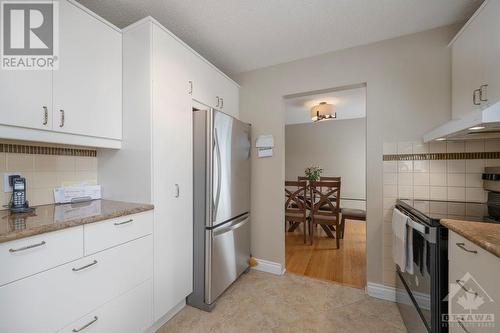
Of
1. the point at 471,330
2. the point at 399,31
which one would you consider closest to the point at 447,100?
the point at 399,31

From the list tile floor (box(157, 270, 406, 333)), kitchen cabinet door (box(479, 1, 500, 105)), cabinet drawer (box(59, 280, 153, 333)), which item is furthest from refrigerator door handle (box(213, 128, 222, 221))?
kitchen cabinet door (box(479, 1, 500, 105))

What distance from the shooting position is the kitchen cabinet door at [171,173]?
1.39 meters

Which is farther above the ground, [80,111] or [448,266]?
[80,111]

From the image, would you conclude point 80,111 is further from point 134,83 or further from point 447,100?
point 447,100

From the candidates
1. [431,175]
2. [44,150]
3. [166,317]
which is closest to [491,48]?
[431,175]

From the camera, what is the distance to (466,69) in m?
1.41

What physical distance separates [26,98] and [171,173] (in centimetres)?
85

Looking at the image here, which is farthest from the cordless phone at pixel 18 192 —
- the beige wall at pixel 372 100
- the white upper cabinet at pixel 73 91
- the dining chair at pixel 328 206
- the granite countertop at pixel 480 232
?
the dining chair at pixel 328 206

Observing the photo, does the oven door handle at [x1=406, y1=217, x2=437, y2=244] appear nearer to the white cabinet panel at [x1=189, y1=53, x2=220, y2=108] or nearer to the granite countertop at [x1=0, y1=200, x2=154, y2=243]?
the granite countertop at [x1=0, y1=200, x2=154, y2=243]

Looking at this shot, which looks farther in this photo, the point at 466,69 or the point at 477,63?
the point at 466,69

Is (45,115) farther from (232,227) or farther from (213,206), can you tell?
(232,227)

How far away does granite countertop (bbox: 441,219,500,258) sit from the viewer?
73 cm

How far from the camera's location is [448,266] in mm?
1053

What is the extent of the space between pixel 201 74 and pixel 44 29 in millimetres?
995
